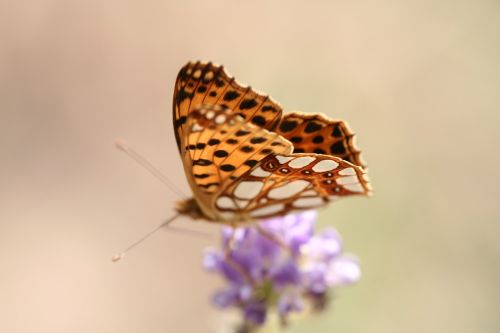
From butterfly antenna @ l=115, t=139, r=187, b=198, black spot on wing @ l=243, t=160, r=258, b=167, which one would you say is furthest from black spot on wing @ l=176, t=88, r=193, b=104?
butterfly antenna @ l=115, t=139, r=187, b=198

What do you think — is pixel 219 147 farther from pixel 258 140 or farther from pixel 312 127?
pixel 312 127

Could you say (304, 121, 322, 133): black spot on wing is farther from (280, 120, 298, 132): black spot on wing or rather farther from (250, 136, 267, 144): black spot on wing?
(250, 136, 267, 144): black spot on wing

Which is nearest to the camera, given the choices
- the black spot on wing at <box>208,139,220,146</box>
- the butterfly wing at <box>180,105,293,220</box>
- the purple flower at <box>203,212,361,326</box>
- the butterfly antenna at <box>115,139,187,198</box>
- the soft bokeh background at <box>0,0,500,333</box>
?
the butterfly wing at <box>180,105,293,220</box>

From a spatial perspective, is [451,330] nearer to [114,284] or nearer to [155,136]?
[114,284]

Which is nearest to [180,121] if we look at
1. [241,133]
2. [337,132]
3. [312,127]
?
[241,133]

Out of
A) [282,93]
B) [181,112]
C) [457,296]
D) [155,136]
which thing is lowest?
[181,112]

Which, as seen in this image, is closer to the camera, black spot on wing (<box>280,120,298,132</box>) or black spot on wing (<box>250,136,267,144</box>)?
black spot on wing (<box>250,136,267,144</box>)

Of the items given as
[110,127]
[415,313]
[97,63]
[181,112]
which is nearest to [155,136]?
[110,127]
